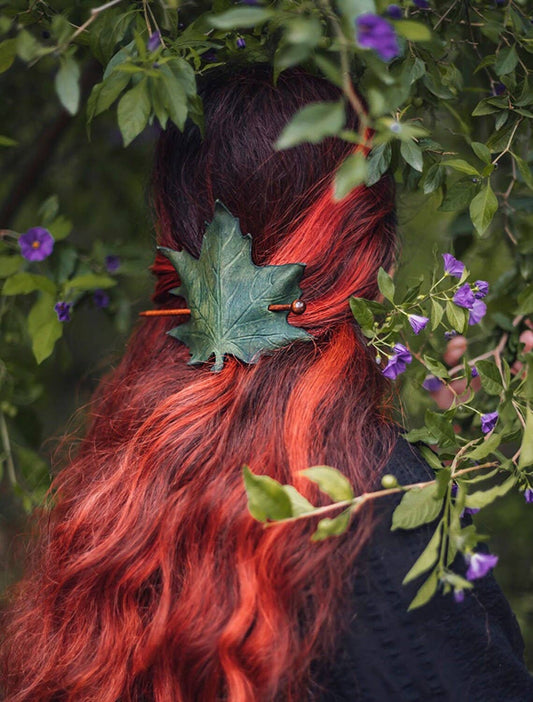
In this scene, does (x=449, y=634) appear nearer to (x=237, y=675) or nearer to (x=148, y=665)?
(x=237, y=675)

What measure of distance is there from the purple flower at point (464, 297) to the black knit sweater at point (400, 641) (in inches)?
12.6

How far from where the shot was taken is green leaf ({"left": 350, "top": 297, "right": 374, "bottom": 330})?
1.09 meters

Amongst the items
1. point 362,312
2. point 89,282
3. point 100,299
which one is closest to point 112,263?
point 100,299

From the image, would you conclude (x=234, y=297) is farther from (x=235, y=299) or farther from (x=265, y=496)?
(x=265, y=496)

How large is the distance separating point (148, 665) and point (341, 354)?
51 cm

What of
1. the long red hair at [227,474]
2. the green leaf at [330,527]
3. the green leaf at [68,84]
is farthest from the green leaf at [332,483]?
the green leaf at [68,84]

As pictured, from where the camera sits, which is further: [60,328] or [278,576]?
[60,328]

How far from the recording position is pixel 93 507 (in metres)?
1.15

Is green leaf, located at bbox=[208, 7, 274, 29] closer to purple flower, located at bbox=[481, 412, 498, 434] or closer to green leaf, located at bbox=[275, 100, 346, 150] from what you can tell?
green leaf, located at bbox=[275, 100, 346, 150]

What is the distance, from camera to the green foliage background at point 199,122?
96 centimetres

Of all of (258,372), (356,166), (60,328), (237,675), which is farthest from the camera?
(60,328)

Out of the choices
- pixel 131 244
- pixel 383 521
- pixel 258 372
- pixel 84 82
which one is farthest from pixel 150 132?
pixel 383 521

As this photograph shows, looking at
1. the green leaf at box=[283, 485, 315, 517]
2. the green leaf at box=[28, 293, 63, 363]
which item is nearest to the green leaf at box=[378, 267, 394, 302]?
the green leaf at box=[283, 485, 315, 517]

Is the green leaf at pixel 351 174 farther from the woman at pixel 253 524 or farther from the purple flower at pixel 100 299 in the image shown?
the purple flower at pixel 100 299
